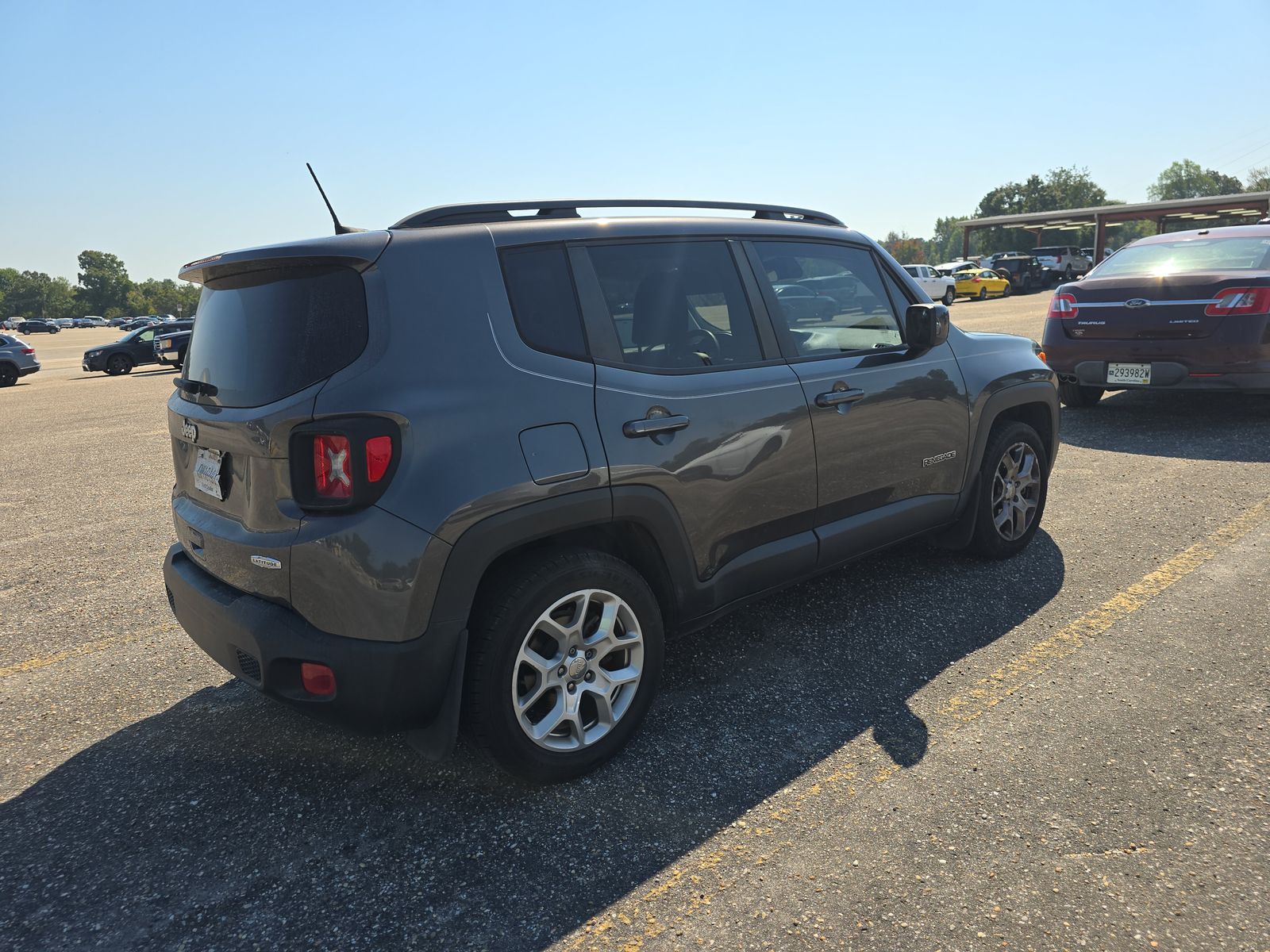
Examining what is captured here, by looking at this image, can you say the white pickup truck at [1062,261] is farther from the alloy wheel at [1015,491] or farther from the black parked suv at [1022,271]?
the alloy wheel at [1015,491]

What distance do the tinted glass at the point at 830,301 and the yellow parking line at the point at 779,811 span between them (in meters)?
1.45

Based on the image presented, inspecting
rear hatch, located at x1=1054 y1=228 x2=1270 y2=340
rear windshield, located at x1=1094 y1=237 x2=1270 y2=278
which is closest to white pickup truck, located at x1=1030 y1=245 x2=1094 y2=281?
rear windshield, located at x1=1094 y1=237 x2=1270 y2=278

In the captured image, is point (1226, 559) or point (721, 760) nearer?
point (721, 760)

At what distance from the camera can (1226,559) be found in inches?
181

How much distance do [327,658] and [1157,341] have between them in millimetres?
7430

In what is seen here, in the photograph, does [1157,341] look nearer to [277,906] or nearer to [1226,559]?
[1226,559]

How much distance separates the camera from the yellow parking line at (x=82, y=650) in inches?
151

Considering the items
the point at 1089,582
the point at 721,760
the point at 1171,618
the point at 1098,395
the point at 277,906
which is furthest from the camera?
the point at 1098,395

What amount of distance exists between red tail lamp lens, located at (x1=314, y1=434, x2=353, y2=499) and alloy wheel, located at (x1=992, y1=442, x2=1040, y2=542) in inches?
129

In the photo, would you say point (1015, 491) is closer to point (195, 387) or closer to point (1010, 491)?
point (1010, 491)

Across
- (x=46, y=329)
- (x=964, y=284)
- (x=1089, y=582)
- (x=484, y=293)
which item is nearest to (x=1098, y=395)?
(x=1089, y=582)

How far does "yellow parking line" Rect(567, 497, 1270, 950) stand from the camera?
222 centimetres

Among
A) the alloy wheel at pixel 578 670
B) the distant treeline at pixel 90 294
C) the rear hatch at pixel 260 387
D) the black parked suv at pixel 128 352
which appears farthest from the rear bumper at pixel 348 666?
the distant treeline at pixel 90 294

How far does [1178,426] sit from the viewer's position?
800 centimetres
